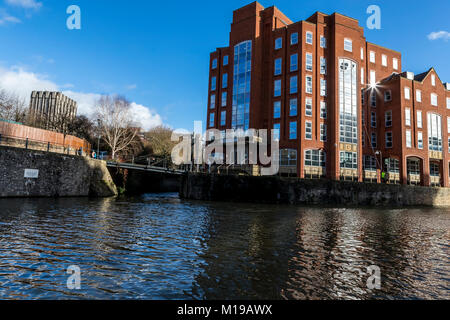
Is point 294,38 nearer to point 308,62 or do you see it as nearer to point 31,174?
point 308,62

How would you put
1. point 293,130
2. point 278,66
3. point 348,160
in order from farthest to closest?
1. point 278,66
2. point 348,160
3. point 293,130

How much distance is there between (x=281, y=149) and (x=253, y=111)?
6.75 metres

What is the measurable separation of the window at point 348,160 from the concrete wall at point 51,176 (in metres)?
29.8

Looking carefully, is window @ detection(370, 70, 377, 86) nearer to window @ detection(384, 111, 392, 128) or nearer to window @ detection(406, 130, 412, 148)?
window @ detection(384, 111, 392, 128)

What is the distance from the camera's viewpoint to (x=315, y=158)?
119 feet

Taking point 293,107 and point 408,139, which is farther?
point 408,139

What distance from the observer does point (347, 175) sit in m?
36.7

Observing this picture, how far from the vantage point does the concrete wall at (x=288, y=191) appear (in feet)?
94.8

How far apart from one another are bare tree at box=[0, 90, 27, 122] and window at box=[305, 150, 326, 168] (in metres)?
44.7

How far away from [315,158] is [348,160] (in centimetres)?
490

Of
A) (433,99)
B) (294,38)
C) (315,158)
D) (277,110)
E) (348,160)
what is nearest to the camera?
(315,158)

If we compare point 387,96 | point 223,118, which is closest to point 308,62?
point 223,118
